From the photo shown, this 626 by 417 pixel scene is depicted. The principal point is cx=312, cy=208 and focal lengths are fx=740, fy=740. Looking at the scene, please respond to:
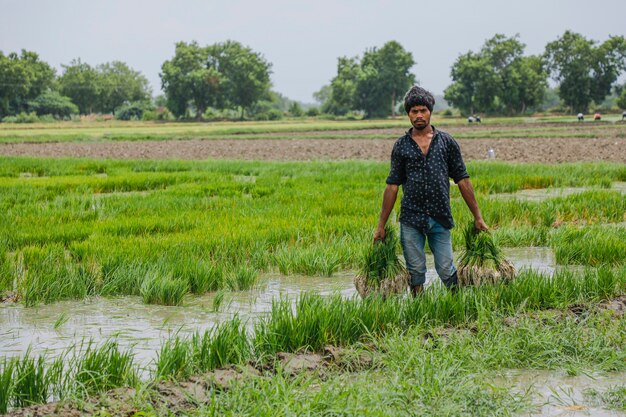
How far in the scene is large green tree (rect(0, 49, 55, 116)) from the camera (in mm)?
69000

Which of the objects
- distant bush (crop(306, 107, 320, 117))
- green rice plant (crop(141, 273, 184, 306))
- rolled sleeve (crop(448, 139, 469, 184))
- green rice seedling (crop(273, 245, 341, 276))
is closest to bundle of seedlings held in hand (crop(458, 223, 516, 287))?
rolled sleeve (crop(448, 139, 469, 184))

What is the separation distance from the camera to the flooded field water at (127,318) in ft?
13.5

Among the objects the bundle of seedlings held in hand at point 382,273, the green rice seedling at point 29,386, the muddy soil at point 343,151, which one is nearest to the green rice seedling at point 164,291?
the bundle of seedlings held in hand at point 382,273

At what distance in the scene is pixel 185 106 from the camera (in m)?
75.5

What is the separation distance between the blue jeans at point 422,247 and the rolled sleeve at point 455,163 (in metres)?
0.34

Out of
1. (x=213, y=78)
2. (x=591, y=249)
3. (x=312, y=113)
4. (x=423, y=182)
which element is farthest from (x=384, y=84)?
(x=423, y=182)

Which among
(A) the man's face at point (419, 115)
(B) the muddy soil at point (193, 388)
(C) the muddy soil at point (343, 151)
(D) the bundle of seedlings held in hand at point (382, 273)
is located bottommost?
(C) the muddy soil at point (343, 151)

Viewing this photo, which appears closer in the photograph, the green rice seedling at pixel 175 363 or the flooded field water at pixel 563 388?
the flooded field water at pixel 563 388

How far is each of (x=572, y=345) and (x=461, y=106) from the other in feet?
222

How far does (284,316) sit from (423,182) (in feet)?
4.22

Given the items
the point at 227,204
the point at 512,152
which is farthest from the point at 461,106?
the point at 227,204

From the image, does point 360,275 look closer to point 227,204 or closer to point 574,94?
point 227,204

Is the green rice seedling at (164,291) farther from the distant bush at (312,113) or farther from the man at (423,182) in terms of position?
the distant bush at (312,113)

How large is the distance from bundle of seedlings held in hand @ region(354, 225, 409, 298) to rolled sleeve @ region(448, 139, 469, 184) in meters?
0.57
